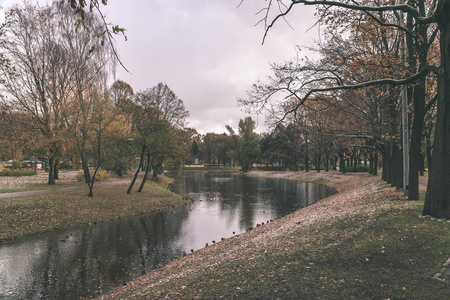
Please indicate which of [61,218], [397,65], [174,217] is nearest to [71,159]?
[61,218]

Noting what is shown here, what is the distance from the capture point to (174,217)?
22.1 metres

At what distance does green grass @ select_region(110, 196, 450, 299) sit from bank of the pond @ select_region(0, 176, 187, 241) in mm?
12710

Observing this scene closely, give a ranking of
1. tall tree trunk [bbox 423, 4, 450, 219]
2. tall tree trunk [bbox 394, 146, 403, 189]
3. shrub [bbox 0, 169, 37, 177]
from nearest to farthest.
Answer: tall tree trunk [bbox 423, 4, 450, 219]
tall tree trunk [bbox 394, 146, 403, 189]
shrub [bbox 0, 169, 37, 177]

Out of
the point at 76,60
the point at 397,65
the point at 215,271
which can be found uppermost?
the point at 76,60

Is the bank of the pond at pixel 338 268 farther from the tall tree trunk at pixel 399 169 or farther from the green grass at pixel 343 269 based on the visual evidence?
the tall tree trunk at pixel 399 169

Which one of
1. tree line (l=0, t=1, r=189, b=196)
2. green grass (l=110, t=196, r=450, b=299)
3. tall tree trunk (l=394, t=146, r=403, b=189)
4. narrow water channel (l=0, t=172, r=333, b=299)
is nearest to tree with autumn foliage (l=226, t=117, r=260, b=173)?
tree line (l=0, t=1, r=189, b=196)

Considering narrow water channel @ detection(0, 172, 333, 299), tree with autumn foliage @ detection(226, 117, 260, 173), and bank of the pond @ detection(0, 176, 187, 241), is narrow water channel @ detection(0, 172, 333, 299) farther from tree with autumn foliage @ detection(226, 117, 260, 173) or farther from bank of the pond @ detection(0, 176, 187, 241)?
tree with autumn foliage @ detection(226, 117, 260, 173)

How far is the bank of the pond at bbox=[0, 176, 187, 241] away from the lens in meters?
16.3

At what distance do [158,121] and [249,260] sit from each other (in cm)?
2308

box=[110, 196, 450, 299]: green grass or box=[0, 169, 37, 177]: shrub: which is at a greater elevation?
box=[0, 169, 37, 177]: shrub

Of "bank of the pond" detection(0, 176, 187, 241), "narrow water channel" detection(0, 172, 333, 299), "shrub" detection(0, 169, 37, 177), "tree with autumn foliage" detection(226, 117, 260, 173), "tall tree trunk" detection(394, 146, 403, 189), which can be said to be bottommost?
"narrow water channel" detection(0, 172, 333, 299)

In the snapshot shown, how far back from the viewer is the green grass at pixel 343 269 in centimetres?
540

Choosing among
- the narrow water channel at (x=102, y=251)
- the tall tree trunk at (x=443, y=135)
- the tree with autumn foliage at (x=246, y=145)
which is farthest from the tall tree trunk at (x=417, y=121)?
the tree with autumn foliage at (x=246, y=145)

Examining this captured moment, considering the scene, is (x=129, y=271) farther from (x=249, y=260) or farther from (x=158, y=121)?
(x=158, y=121)
